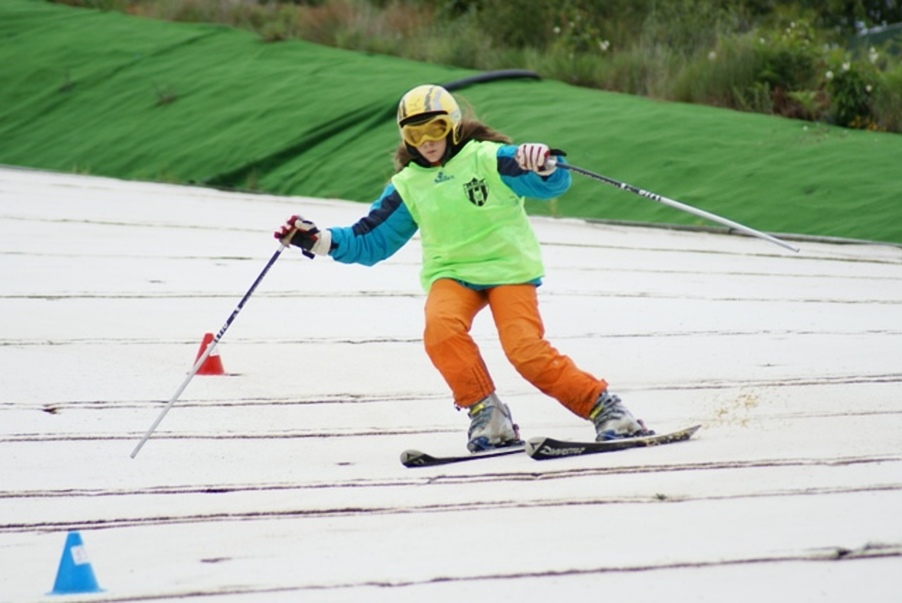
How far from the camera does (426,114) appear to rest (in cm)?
479

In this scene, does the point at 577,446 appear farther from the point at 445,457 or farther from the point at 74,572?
the point at 74,572

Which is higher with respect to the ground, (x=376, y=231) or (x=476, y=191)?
(x=476, y=191)

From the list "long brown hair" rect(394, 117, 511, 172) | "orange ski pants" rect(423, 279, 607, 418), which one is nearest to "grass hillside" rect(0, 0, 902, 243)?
"long brown hair" rect(394, 117, 511, 172)

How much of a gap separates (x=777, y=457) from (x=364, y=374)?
7.24ft

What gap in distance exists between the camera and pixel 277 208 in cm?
1092

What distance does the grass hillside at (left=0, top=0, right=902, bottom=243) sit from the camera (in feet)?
32.9

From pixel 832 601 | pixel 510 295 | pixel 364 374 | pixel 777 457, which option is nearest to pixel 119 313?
pixel 364 374

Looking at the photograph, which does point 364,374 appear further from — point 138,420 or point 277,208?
point 277,208

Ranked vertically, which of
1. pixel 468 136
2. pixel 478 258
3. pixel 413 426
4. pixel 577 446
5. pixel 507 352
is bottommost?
pixel 413 426

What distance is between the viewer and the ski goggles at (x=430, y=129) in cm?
482

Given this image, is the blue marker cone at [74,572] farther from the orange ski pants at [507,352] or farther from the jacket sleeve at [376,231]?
the jacket sleeve at [376,231]

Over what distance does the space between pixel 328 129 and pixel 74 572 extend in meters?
9.43

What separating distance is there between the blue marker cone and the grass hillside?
6.81 m

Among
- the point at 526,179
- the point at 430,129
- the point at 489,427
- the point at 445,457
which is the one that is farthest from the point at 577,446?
the point at 430,129
